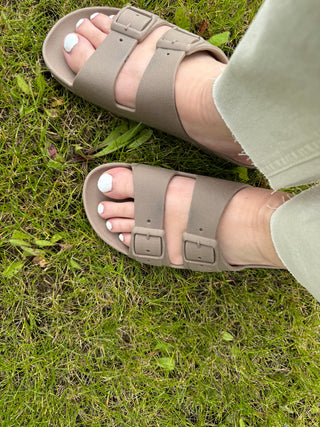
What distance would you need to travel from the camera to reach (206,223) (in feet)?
3.59

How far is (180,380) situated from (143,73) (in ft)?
3.18

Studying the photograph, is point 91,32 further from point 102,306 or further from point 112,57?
point 102,306

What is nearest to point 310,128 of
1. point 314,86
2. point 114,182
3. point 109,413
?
point 314,86

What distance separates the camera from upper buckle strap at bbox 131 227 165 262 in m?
1.16

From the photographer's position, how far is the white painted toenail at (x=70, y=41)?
3.79ft

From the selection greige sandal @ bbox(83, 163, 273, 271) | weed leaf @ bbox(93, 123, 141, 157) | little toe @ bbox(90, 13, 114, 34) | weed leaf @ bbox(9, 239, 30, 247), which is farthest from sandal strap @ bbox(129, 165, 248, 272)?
little toe @ bbox(90, 13, 114, 34)

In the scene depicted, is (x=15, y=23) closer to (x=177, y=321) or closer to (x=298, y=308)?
(x=177, y=321)

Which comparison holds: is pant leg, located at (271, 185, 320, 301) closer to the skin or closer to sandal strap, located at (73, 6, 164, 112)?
the skin

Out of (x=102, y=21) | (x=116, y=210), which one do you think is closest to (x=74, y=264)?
(x=116, y=210)

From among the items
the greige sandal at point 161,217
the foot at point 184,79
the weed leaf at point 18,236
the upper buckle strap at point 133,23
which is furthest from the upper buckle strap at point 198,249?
the upper buckle strap at point 133,23

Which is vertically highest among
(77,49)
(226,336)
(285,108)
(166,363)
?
(285,108)

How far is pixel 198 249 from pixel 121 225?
257 mm

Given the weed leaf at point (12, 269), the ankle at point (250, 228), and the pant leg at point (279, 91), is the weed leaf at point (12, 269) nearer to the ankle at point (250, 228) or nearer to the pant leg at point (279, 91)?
the ankle at point (250, 228)

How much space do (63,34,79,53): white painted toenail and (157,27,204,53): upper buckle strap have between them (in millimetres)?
264
